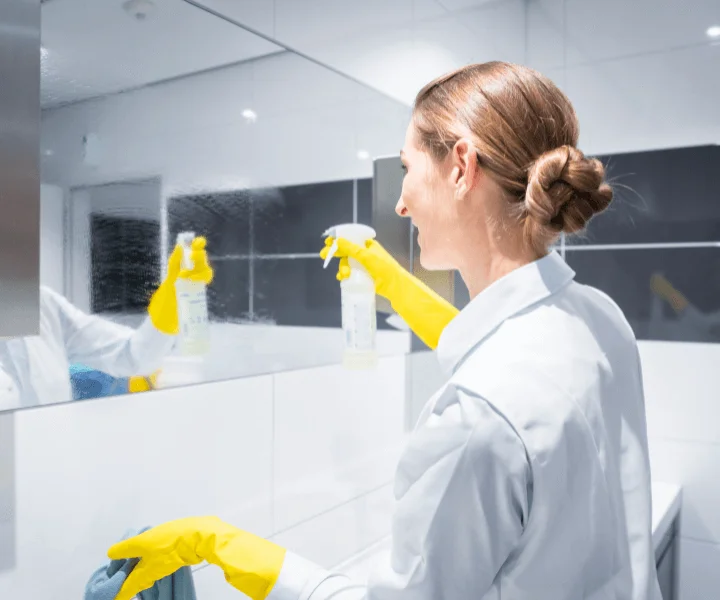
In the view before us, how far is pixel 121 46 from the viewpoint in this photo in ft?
3.28

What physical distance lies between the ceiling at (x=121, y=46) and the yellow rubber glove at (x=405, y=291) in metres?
0.42

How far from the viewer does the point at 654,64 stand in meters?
2.00

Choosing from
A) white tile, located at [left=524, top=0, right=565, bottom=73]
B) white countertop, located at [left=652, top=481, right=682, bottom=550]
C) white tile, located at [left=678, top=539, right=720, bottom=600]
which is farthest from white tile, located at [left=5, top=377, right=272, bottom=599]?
white tile, located at [left=524, top=0, right=565, bottom=73]

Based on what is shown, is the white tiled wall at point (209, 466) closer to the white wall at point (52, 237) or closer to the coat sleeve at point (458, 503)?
the white wall at point (52, 237)

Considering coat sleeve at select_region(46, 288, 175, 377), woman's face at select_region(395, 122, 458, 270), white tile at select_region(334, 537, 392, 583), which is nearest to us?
woman's face at select_region(395, 122, 458, 270)

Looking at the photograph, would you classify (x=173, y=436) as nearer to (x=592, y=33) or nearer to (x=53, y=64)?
(x=53, y=64)

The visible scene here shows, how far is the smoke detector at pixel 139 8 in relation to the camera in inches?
39.4

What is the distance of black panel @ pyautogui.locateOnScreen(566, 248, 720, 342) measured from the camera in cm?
193

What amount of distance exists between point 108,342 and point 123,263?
0.13 m

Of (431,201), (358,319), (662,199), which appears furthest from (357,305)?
(662,199)

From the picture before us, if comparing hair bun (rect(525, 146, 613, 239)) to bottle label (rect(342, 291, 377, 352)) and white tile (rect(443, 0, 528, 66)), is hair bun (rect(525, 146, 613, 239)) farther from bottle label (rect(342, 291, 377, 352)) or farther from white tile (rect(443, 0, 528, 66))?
white tile (rect(443, 0, 528, 66))

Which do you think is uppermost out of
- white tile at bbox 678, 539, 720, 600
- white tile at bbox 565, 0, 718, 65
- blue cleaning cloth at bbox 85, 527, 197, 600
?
white tile at bbox 565, 0, 718, 65

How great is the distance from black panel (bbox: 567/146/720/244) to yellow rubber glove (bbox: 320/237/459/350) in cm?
101

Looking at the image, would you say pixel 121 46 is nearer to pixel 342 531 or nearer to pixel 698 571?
pixel 342 531
